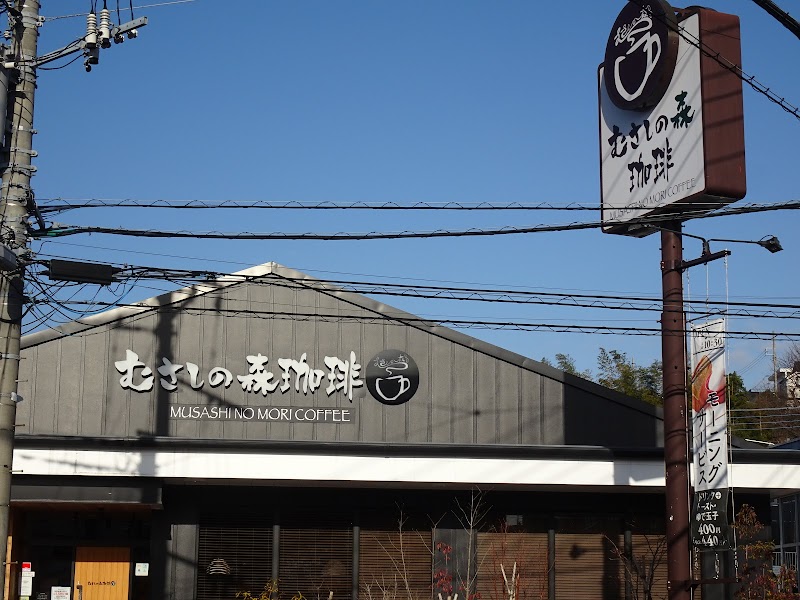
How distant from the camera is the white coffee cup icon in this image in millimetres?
23438

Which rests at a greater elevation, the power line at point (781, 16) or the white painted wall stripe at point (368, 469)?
the power line at point (781, 16)

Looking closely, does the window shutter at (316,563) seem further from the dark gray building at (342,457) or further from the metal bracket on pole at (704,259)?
the metal bracket on pole at (704,259)

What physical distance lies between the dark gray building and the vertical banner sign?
3573mm

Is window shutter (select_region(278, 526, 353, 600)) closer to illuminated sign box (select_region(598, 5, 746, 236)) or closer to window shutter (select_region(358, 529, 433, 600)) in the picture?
window shutter (select_region(358, 529, 433, 600))

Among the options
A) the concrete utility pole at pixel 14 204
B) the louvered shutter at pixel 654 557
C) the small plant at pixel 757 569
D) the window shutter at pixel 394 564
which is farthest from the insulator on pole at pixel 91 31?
the louvered shutter at pixel 654 557

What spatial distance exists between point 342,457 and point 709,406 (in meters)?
7.13

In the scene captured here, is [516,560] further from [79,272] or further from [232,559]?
[79,272]

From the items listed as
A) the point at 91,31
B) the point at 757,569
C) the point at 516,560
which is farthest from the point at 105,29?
the point at 757,569

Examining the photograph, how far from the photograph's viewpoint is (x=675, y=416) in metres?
18.4

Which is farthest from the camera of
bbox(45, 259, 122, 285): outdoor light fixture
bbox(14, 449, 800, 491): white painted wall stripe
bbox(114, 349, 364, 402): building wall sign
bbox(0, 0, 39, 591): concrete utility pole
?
bbox(114, 349, 364, 402): building wall sign

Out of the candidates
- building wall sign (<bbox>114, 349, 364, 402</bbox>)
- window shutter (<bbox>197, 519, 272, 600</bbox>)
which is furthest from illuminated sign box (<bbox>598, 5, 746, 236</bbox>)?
window shutter (<bbox>197, 519, 272, 600</bbox>)

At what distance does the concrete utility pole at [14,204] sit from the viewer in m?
13.2

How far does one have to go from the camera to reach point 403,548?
76.2 ft

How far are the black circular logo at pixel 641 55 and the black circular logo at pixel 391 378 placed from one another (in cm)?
698
